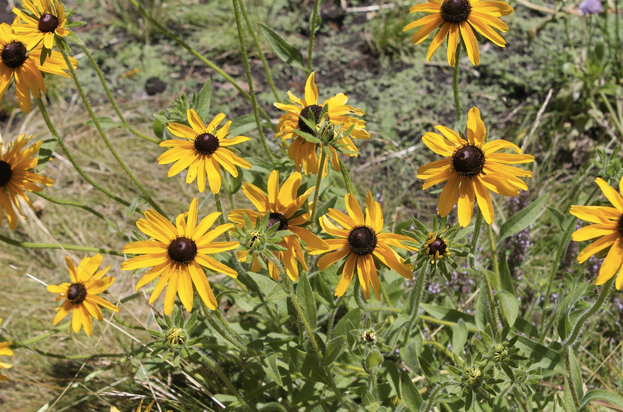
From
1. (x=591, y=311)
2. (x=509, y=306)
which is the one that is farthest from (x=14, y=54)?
(x=591, y=311)

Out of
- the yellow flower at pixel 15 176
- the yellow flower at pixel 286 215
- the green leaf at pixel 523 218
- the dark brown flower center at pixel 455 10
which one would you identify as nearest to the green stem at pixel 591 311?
the green leaf at pixel 523 218

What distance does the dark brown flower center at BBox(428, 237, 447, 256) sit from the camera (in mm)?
1826

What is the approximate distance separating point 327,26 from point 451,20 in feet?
10.3

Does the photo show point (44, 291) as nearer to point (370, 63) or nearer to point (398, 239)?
point (398, 239)

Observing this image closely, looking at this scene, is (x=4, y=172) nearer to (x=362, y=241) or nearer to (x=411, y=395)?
(x=362, y=241)

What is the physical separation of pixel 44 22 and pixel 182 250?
3.84ft

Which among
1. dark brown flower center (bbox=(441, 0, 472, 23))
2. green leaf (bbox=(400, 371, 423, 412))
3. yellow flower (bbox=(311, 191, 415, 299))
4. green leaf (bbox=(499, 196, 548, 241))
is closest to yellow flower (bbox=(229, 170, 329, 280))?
yellow flower (bbox=(311, 191, 415, 299))

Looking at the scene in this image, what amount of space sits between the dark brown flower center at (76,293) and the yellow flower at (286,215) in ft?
4.02

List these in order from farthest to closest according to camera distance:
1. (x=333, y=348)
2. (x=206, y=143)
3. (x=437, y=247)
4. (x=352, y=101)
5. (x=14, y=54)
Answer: (x=352, y=101) < (x=14, y=54) < (x=206, y=143) < (x=333, y=348) < (x=437, y=247)

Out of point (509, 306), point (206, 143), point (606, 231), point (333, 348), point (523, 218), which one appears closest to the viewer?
point (606, 231)

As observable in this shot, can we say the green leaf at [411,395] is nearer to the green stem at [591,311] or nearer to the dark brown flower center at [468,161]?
the green stem at [591,311]

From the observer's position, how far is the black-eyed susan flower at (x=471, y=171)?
6.17ft

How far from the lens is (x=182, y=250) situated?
1.84 m

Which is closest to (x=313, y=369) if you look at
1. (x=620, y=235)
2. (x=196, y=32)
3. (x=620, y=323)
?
(x=620, y=235)
